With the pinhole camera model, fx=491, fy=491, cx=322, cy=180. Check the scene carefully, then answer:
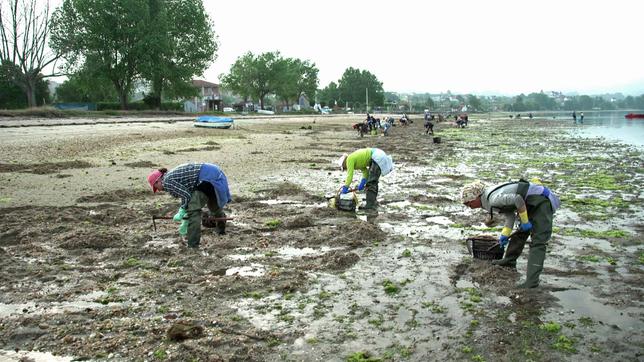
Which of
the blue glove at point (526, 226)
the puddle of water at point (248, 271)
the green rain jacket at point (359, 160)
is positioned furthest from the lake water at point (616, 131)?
the puddle of water at point (248, 271)

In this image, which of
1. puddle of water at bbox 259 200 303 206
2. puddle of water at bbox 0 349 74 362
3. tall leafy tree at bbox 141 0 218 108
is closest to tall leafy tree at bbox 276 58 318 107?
tall leafy tree at bbox 141 0 218 108

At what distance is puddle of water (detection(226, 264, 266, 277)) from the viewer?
6457 millimetres

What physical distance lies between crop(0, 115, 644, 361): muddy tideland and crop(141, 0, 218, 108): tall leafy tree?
3955 cm

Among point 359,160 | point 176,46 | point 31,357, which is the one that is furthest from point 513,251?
point 176,46

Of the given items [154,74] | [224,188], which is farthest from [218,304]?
[154,74]

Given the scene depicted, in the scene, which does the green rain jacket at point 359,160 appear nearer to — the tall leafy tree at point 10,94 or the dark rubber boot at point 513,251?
the dark rubber boot at point 513,251

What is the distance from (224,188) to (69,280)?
256 centimetres

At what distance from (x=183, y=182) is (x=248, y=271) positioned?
1.77m

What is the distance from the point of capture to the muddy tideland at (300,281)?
4.53 metres

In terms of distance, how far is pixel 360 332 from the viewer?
4.83 m

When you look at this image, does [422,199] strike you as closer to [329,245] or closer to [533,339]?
[329,245]

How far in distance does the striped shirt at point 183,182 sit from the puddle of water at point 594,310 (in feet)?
16.8

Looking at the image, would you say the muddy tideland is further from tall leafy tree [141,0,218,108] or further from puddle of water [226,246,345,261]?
tall leafy tree [141,0,218,108]

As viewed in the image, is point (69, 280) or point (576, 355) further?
point (69, 280)
